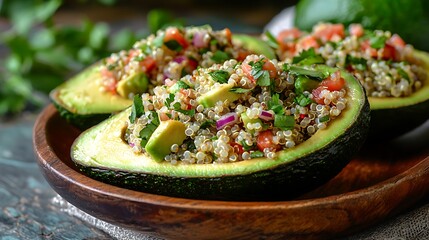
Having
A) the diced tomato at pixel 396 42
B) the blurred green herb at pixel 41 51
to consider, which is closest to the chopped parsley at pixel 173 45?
the diced tomato at pixel 396 42

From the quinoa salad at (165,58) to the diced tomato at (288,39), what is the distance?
248mm

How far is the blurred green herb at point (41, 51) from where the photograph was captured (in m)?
3.21

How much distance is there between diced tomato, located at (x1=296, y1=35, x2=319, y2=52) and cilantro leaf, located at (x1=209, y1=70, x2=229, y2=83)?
0.57m

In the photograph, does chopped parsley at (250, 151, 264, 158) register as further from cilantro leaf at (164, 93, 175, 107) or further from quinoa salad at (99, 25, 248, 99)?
quinoa salad at (99, 25, 248, 99)

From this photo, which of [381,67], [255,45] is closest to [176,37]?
[255,45]

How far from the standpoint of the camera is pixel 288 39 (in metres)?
2.29

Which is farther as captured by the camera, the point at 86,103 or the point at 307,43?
the point at 307,43

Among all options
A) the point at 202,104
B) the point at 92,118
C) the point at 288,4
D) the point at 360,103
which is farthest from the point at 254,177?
the point at 288,4

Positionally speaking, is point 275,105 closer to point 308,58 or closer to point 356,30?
point 308,58

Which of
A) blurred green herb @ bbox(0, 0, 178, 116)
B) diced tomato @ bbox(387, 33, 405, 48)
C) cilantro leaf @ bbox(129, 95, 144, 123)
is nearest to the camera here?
cilantro leaf @ bbox(129, 95, 144, 123)

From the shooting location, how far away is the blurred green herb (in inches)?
126

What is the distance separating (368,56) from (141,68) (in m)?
0.68

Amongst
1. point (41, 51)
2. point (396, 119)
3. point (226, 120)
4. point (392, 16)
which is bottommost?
point (41, 51)

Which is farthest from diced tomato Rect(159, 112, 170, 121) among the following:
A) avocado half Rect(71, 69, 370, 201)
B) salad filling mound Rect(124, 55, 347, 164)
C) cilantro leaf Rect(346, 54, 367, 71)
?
cilantro leaf Rect(346, 54, 367, 71)
